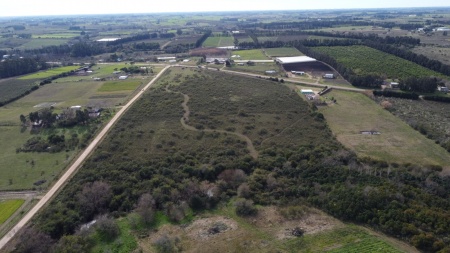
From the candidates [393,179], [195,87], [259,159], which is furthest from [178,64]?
[393,179]

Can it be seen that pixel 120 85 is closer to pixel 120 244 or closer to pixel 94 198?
pixel 94 198

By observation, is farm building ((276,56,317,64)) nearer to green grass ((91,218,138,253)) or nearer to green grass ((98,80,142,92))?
green grass ((98,80,142,92))

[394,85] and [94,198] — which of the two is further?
[394,85]

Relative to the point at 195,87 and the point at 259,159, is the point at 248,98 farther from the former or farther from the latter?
the point at 259,159

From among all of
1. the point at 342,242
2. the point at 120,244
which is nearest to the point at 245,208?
the point at 342,242

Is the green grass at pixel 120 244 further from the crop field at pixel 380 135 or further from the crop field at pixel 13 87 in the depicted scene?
the crop field at pixel 13 87

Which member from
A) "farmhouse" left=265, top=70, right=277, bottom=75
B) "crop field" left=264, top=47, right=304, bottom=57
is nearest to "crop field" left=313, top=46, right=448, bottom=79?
"crop field" left=264, top=47, right=304, bottom=57
